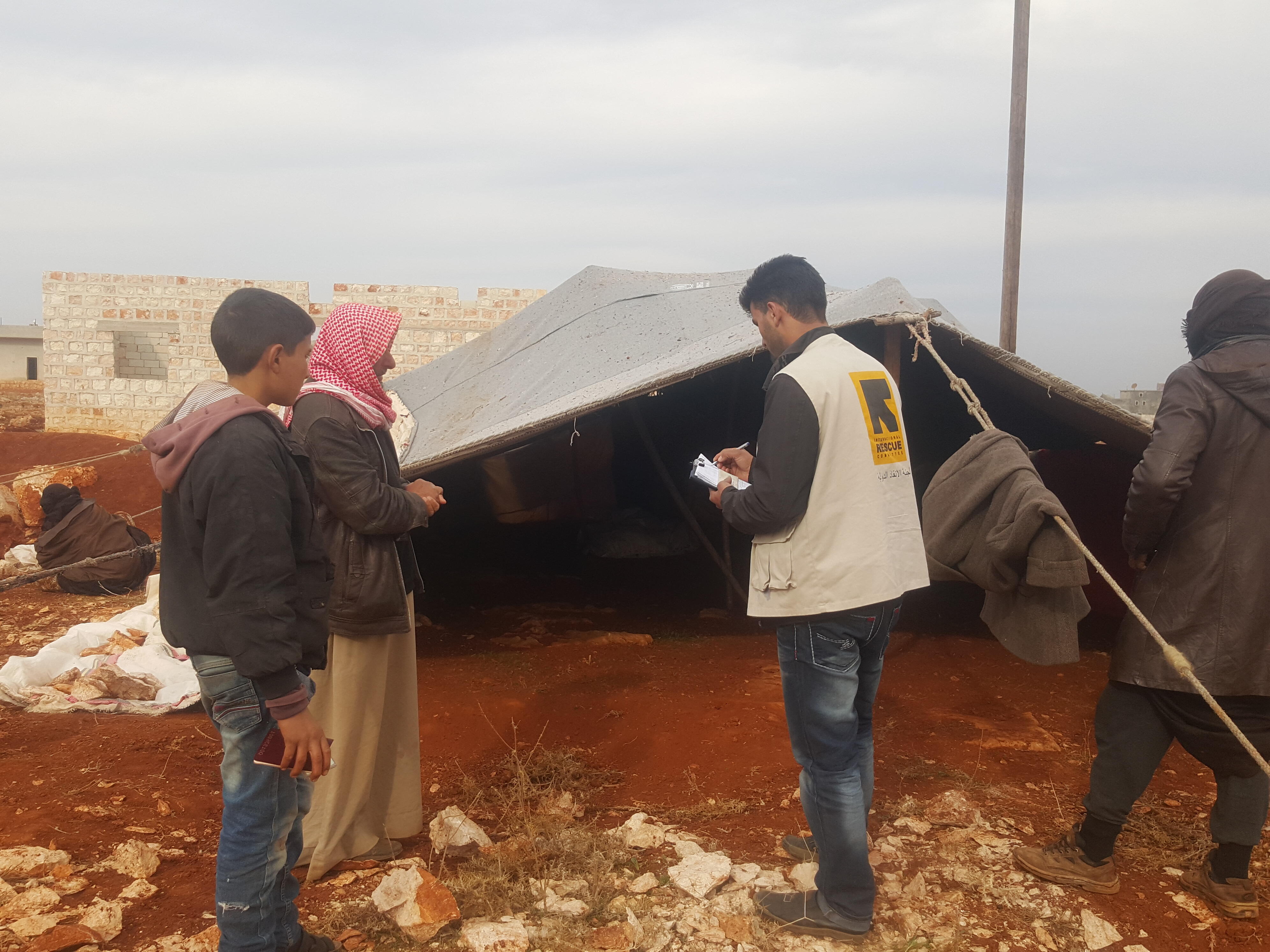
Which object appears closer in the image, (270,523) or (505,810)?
(270,523)

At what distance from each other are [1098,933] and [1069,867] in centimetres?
20

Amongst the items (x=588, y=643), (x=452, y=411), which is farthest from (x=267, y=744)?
(x=452, y=411)

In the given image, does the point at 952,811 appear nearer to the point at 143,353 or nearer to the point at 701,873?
the point at 701,873

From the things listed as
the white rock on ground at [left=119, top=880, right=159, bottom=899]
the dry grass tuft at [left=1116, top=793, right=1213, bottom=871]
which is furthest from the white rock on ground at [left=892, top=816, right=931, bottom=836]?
the white rock on ground at [left=119, top=880, right=159, bottom=899]

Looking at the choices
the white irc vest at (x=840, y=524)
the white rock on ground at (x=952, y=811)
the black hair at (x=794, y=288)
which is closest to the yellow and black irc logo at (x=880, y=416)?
the white irc vest at (x=840, y=524)

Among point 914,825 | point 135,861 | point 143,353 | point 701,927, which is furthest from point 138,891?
point 143,353

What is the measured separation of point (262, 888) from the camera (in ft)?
5.57

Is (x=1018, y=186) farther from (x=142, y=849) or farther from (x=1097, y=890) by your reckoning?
(x=142, y=849)

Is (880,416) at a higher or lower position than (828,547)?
higher

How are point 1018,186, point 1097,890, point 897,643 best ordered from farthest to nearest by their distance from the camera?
point 1018,186, point 897,643, point 1097,890

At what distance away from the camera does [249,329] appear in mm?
1691

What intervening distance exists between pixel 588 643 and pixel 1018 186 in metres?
5.32

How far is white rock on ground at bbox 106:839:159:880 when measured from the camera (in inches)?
91.0

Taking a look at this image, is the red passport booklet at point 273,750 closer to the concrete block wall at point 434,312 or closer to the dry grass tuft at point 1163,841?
the dry grass tuft at point 1163,841
